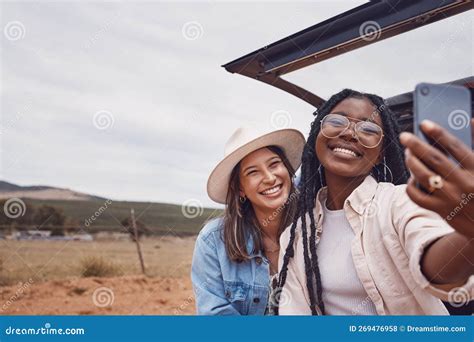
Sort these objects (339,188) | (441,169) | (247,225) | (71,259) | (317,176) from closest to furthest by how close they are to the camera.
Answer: (441,169)
(339,188)
(317,176)
(247,225)
(71,259)

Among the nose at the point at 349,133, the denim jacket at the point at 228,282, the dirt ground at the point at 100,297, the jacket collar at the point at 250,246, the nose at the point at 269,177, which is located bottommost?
the dirt ground at the point at 100,297

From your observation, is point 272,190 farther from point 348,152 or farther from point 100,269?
point 100,269

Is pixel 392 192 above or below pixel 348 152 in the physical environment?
below

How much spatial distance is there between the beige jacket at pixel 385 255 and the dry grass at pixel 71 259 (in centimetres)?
674

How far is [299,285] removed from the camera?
1.77 m

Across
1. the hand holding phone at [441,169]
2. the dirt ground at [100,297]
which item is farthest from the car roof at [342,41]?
the dirt ground at [100,297]

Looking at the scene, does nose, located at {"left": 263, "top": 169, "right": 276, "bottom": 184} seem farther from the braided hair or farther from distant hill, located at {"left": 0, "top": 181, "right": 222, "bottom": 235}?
distant hill, located at {"left": 0, "top": 181, "right": 222, "bottom": 235}

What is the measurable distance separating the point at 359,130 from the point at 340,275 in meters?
0.43

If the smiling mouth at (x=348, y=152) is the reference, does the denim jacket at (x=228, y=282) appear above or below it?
below

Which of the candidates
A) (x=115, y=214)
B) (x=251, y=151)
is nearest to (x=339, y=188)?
(x=251, y=151)

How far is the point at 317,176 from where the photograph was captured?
196 cm

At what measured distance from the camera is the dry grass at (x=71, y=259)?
8.57 m

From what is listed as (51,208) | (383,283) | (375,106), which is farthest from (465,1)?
(51,208)

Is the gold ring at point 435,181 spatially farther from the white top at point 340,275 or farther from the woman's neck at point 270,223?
the woman's neck at point 270,223
